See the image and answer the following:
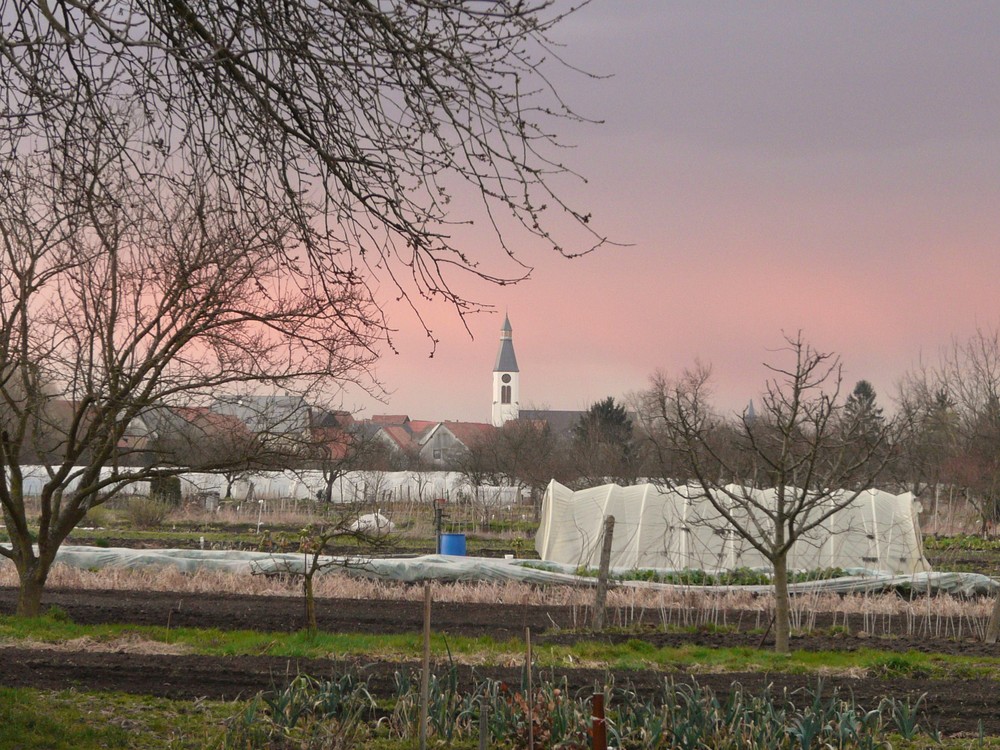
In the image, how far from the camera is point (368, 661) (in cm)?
870

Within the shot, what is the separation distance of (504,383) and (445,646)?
10814 cm

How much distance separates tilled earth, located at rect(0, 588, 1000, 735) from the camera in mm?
7461

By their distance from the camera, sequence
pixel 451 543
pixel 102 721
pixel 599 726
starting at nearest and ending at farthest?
pixel 599 726 → pixel 102 721 → pixel 451 543

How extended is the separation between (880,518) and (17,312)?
49.9 ft

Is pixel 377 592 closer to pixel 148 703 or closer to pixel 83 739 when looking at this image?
pixel 148 703

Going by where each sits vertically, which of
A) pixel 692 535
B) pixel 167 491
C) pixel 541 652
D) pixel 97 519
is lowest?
pixel 541 652

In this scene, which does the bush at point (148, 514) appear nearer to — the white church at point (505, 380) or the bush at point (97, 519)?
the bush at point (97, 519)

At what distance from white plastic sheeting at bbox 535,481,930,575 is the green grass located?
1230cm

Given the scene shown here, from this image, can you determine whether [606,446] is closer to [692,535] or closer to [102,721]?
[692,535]

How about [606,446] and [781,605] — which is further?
[606,446]

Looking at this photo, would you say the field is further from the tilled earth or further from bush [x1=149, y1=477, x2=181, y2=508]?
bush [x1=149, y1=477, x2=181, y2=508]

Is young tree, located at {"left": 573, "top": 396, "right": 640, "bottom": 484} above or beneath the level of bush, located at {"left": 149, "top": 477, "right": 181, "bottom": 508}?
above

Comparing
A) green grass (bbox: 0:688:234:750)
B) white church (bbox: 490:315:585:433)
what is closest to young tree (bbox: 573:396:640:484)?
green grass (bbox: 0:688:234:750)

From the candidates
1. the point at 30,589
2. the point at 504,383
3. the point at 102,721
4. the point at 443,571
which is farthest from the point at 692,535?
the point at 504,383
